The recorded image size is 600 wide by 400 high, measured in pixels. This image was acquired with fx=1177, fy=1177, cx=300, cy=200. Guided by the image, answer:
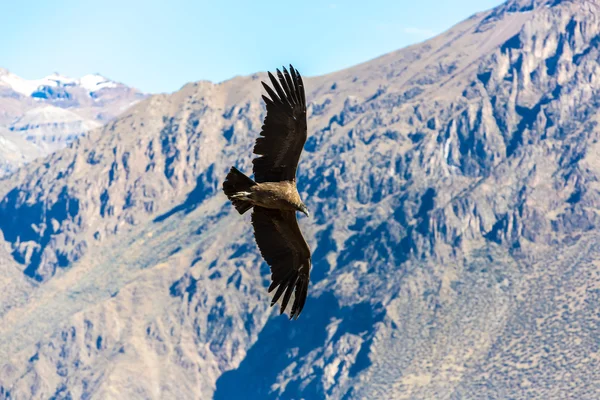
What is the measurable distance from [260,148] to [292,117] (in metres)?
1.60

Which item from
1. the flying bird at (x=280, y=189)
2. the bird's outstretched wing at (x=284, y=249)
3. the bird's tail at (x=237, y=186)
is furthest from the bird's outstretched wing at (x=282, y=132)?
the bird's outstretched wing at (x=284, y=249)

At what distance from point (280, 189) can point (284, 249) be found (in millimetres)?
3254

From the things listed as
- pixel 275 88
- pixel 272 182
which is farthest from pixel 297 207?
pixel 275 88

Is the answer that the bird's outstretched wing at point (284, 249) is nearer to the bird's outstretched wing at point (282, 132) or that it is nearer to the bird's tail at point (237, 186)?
the bird's outstretched wing at point (282, 132)

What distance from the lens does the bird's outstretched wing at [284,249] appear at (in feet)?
141

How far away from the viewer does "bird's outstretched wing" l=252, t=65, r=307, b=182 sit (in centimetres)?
4078

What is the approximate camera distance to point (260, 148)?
41750mm

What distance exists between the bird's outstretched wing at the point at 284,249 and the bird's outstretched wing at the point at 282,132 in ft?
5.70

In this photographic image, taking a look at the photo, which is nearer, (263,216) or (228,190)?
(228,190)

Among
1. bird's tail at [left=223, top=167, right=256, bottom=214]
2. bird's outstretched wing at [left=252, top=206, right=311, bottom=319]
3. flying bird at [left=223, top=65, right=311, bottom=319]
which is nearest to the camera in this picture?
bird's tail at [left=223, top=167, right=256, bottom=214]

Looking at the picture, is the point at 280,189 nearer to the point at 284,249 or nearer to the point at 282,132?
the point at 282,132

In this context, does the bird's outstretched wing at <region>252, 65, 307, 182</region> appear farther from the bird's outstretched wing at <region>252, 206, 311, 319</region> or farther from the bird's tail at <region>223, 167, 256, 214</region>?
the bird's outstretched wing at <region>252, 206, 311, 319</region>

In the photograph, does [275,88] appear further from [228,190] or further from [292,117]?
[228,190]

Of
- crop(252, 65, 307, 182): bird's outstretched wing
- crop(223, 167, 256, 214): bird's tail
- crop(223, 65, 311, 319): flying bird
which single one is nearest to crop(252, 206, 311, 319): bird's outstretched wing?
crop(223, 65, 311, 319): flying bird
